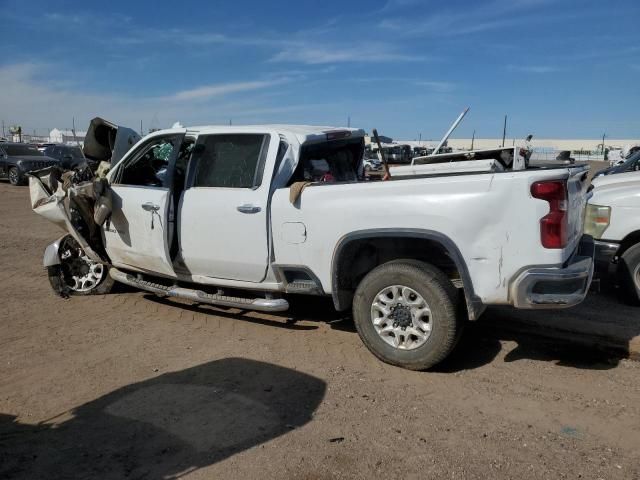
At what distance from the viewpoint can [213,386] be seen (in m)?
4.19

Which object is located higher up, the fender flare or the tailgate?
the tailgate

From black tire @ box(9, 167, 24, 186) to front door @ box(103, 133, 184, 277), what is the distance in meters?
19.4

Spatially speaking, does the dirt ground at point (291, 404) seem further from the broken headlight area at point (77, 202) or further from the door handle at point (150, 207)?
the door handle at point (150, 207)

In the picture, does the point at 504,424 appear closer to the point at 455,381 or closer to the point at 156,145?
the point at 455,381

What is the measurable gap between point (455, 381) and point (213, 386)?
1.88 meters


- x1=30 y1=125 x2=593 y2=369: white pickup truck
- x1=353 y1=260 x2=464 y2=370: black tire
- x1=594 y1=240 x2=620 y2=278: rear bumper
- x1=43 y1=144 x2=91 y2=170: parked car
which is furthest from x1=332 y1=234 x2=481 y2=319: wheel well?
x1=43 y1=144 x2=91 y2=170: parked car

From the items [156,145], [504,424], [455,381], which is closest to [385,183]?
[455,381]

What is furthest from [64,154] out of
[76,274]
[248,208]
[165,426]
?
[165,426]

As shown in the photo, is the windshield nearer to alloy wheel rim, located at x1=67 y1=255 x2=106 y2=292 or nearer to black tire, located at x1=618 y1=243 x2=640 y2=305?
alloy wheel rim, located at x1=67 y1=255 x2=106 y2=292

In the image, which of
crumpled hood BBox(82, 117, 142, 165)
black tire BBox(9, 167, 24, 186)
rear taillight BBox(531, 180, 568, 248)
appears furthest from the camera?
black tire BBox(9, 167, 24, 186)

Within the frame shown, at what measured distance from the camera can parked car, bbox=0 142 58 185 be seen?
73.8 feet

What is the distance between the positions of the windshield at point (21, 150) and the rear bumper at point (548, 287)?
2487 cm

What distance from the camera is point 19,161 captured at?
74.1 ft

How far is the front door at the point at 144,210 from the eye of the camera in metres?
5.45
